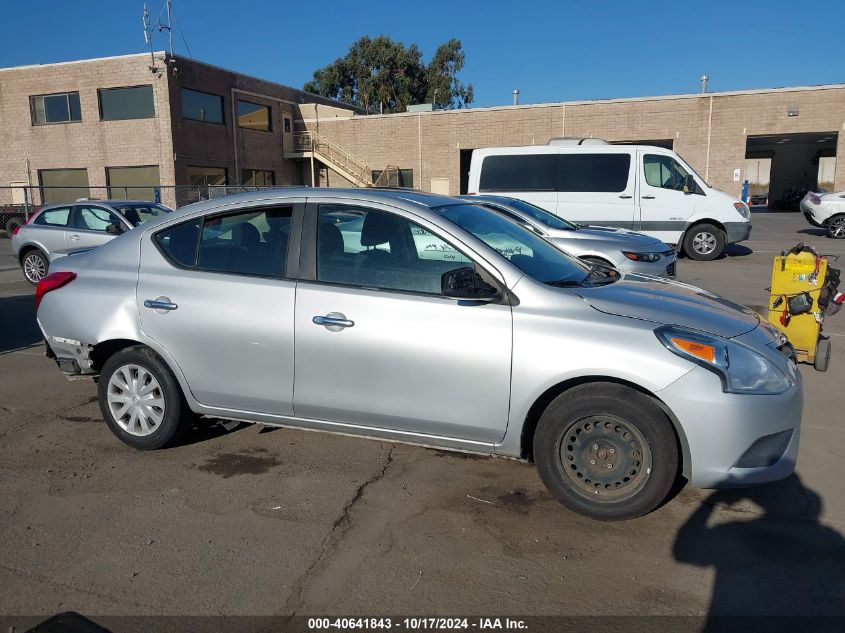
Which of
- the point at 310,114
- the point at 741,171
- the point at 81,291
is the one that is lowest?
the point at 81,291

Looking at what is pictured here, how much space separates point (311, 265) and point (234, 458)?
4.81ft

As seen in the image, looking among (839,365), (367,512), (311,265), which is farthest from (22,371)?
(839,365)

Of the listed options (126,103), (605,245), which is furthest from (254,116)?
(605,245)

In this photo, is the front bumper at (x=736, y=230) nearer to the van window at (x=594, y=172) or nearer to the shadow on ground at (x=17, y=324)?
the van window at (x=594, y=172)

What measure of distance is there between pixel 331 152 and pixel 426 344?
35890 millimetres

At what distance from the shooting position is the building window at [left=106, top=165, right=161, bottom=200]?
30.2 metres

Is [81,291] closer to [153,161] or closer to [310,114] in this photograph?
[153,161]

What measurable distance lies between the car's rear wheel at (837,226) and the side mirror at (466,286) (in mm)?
18847

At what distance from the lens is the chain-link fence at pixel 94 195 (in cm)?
2430

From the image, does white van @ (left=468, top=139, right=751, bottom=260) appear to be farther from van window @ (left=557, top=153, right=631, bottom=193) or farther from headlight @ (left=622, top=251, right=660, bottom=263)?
headlight @ (left=622, top=251, right=660, bottom=263)

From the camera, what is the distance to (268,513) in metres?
3.68

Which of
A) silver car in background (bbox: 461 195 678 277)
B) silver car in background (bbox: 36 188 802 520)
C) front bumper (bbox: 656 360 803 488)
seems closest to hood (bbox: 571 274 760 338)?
silver car in background (bbox: 36 188 802 520)

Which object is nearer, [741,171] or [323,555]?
[323,555]

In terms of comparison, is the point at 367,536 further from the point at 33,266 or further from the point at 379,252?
the point at 33,266
